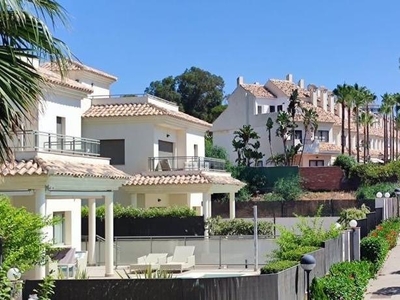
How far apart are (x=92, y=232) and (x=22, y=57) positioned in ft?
70.4

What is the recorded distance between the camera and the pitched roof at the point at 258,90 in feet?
246

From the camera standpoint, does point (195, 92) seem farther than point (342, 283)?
Yes

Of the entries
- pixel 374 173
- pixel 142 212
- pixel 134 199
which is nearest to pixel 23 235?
pixel 142 212

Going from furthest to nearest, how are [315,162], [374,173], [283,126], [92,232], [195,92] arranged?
[195,92], [315,162], [283,126], [374,173], [92,232]

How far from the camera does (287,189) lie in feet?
194

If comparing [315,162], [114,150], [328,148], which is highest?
[328,148]

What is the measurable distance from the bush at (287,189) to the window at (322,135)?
15.8 meters

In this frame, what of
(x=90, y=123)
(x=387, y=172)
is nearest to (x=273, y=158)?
(x=387, y=172)

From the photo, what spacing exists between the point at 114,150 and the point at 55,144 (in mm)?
14177

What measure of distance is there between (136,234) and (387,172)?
33.3 m

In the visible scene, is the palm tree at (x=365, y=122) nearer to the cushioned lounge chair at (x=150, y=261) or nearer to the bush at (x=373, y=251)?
the cushioned lounge chair at (x=150, y=261)

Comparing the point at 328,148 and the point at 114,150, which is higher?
the point at 328,148

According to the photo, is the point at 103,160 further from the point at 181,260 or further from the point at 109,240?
Answer: the point at 181,260

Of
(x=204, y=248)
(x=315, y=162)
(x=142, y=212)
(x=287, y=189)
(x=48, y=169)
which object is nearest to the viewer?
(x=48, y=169)
